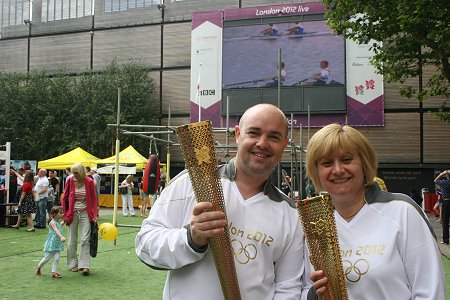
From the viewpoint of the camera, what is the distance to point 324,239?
161cm

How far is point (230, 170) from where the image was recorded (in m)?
2.04

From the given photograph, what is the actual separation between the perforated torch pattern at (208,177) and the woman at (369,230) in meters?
0.32

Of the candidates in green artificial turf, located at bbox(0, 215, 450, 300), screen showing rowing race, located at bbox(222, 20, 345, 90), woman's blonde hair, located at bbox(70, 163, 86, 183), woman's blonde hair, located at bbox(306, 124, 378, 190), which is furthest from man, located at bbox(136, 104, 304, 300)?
screen showing rowing race, located at bbox(222, 20, 345, 90)

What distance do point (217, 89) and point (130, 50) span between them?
7737 mm

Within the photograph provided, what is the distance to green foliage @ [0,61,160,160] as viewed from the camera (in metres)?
27.2

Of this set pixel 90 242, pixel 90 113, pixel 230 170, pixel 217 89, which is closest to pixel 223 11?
pixel 217 89

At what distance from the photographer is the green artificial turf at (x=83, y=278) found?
20.0 feet

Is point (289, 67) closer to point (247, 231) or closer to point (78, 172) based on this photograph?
point (78, 172)

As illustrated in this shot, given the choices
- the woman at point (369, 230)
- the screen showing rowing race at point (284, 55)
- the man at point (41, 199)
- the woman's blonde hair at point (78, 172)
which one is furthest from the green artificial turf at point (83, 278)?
the screen showing rowing race at point (284, 55)

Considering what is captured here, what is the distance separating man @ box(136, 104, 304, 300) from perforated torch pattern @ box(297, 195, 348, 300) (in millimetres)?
250

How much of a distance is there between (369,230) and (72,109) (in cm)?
2804

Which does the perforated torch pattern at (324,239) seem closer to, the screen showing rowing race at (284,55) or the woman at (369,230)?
the woman at (369,230)

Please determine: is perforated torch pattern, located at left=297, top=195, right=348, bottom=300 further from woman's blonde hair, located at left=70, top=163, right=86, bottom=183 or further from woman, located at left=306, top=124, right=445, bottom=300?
woman's blonde hair, located at left=70, top=163, right=86, bottom=183

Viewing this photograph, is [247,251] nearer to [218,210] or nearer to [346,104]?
[218,210]
